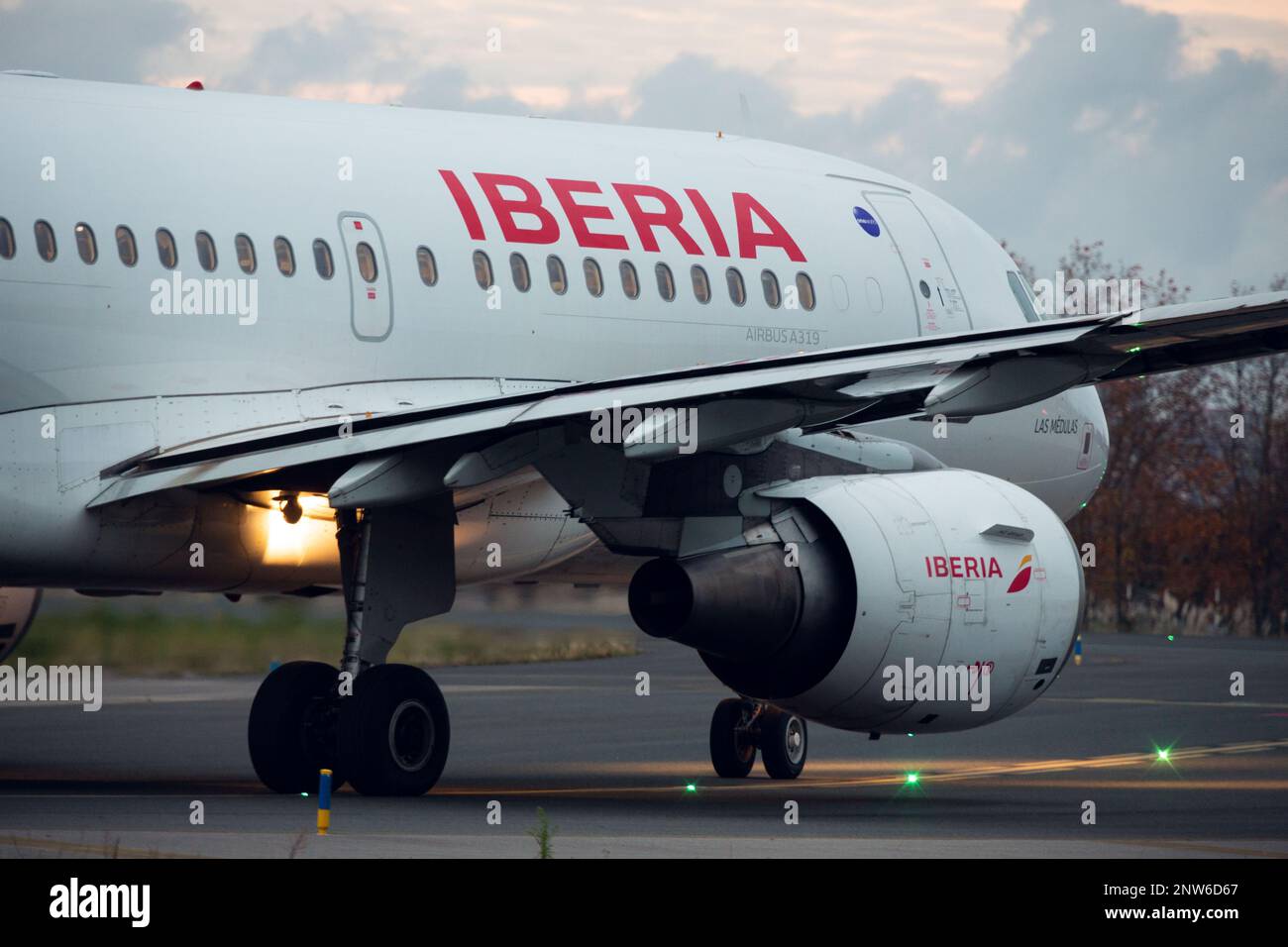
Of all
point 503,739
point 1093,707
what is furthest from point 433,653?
point 1093,707

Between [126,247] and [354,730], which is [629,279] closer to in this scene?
[126,247]

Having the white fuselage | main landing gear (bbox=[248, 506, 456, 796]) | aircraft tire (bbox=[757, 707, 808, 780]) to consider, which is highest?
the white fuselage

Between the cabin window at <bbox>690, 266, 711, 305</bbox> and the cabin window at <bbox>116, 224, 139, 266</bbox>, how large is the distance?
487 cm

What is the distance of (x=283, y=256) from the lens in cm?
1574

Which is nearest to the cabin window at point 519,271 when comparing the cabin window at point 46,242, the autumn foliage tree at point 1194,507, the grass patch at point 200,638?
the cabin window at point 46,242

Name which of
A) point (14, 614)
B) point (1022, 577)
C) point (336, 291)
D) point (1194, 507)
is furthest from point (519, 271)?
point (1194, 507)

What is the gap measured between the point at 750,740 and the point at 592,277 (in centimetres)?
445

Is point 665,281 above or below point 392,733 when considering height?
above

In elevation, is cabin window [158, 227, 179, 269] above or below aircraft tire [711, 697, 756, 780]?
above

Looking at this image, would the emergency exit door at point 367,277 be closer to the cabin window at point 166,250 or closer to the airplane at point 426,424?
the airplane at point 426,424

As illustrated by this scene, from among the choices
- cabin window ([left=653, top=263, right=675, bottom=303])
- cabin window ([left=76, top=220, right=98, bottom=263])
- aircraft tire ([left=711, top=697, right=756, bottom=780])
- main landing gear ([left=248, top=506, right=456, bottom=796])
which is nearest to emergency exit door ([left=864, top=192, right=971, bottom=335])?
cabin window ([left=653, top=263, right=675, bottom=303])

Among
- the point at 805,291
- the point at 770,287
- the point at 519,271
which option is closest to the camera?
the point at 519,271

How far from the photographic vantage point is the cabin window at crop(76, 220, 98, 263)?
14805 mm

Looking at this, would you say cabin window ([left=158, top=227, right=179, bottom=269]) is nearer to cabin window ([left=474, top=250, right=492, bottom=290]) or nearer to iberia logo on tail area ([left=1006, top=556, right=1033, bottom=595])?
cabin window ([left=474, top=250, right=492, bottom=290])
